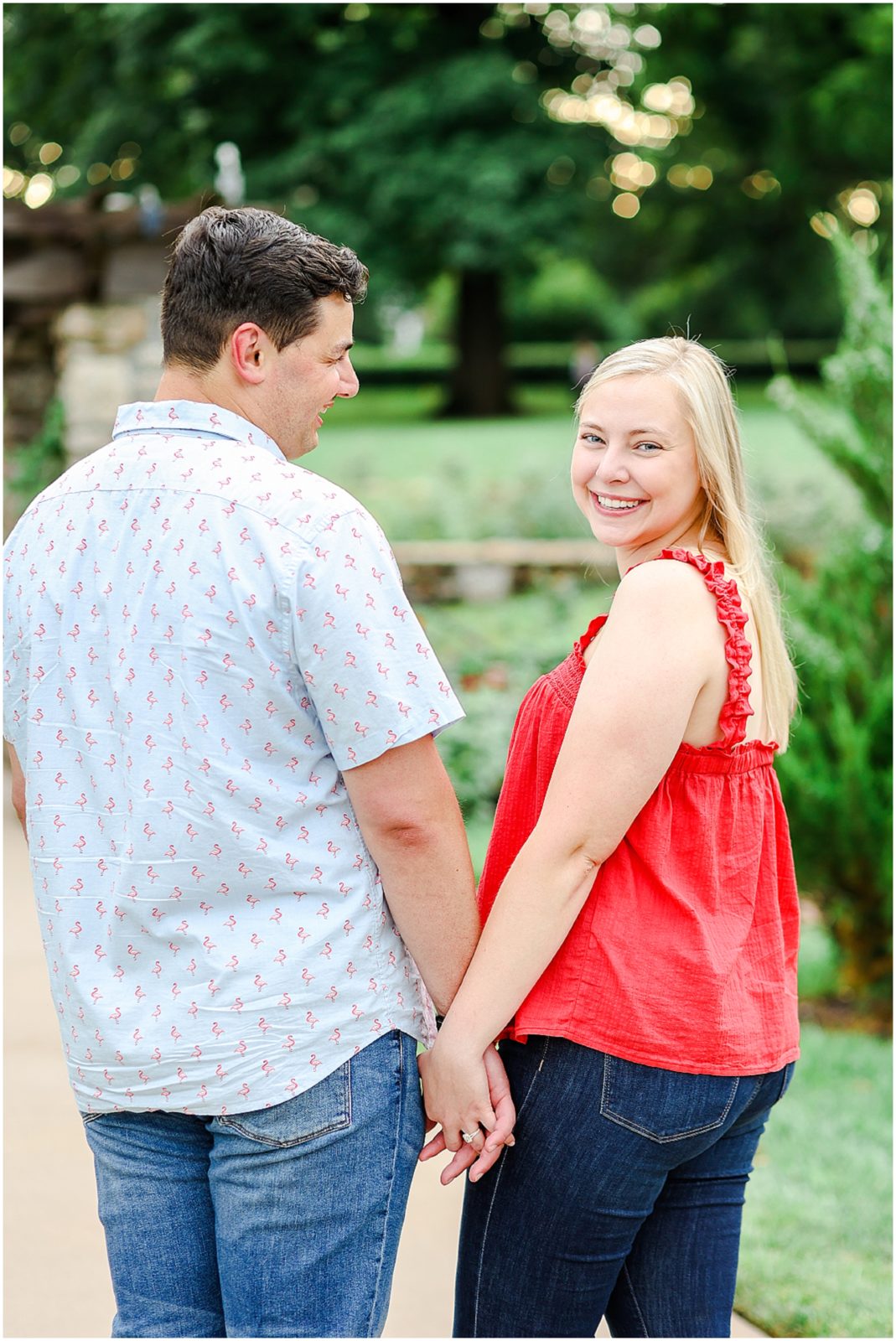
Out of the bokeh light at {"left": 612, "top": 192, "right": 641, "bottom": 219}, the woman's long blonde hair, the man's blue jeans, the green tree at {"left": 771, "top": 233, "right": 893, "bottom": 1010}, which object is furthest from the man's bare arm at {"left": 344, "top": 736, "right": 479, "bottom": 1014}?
the bokeh light at {"left": 612, "top": 192, "right": 641, "bottom": 219}

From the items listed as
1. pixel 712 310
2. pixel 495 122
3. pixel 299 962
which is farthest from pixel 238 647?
pixel 712 310

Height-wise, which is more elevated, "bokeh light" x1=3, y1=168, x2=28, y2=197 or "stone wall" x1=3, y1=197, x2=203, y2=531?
"bokeh light" x1=3, y1=168, x2=28, y2=197

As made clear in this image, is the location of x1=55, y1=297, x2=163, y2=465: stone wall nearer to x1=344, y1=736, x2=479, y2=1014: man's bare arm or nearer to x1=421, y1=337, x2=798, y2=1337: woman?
x1=421, y1=337, x2=798, y2=1337: woman

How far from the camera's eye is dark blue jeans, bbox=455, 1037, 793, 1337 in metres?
1.54

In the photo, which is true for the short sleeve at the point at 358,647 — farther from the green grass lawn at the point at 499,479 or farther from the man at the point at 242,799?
the green grass lawn at the point at 499,479

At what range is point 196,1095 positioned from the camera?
1.45 m

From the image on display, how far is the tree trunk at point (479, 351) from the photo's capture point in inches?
880

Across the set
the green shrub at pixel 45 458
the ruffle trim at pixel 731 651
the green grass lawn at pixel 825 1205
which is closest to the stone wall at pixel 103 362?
the green shrub at pixel 45 458

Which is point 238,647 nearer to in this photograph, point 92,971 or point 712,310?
point 92,971

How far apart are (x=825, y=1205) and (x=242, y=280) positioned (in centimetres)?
284

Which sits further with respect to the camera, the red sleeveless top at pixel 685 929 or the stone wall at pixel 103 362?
the stone wall at pixel 103 362

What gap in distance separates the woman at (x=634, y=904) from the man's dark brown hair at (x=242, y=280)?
1.35 ft

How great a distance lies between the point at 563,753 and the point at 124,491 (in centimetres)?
57

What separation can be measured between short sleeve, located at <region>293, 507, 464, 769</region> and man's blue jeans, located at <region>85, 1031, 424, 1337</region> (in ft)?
1.20
